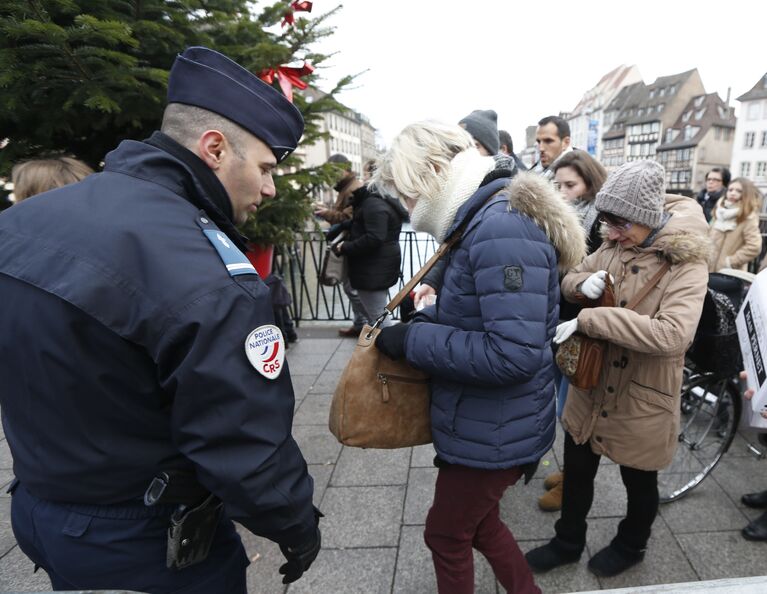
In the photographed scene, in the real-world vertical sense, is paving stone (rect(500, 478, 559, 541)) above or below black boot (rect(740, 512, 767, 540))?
below

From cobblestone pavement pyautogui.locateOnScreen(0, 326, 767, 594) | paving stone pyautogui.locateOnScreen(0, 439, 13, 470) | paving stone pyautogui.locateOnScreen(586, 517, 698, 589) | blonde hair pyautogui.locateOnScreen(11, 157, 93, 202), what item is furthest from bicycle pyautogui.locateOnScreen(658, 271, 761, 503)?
paving stone pyautogui.locateOnScreen(0, 439, 13, 470)

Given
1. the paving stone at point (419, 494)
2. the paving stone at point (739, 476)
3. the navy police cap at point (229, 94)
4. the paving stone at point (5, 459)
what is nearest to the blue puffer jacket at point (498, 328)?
the navy police cap at point (229, 94)

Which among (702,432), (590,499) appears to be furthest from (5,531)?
(702,432)

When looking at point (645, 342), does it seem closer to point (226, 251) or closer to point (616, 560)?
point (616, 560)

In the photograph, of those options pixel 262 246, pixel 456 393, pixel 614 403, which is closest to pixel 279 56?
pixel 262 246

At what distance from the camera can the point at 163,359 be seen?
1057 mm

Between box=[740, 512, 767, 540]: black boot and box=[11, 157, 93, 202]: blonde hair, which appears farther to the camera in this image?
box=[11, 157, 93, 202]: blonde hair

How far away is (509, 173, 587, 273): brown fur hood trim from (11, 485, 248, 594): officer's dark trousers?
136cm

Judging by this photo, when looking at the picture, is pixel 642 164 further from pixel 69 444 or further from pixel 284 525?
pixel 69 444

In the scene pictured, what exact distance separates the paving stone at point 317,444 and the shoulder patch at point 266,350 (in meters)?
2.49

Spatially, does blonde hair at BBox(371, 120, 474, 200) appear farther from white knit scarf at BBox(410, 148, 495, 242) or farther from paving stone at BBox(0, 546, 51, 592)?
paving stone at BBox(0, 546, 51, 592)

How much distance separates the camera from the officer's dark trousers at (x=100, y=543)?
122cm

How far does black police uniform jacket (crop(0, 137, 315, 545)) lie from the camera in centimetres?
102

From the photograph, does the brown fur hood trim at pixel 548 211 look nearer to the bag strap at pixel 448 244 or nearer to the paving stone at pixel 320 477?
the bag strap at pixel 448 244
